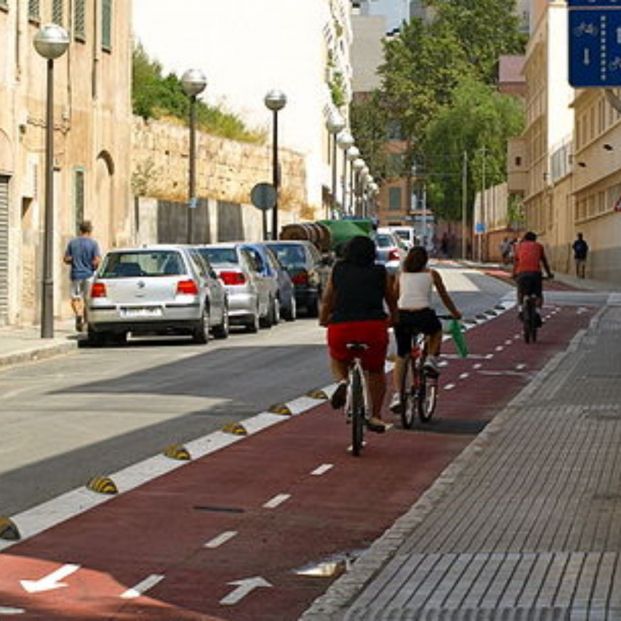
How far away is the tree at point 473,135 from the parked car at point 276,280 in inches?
3408

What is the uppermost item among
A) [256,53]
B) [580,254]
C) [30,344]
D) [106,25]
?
[256,53]

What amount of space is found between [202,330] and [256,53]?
4932 cm

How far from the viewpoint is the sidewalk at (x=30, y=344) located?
2781 centimetres

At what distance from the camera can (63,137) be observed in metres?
39.4

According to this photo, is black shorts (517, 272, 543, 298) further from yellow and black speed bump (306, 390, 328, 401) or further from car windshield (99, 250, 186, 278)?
yellow and black speed bump (306, 390, 328, 401)

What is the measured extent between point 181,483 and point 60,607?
4635 millimetres

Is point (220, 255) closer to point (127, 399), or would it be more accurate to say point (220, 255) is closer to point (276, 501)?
point (127, 399)

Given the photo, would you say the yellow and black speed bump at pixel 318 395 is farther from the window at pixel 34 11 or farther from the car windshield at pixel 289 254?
the car windshield at pixel 289 254

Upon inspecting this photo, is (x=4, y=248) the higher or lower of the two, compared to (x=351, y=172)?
lower

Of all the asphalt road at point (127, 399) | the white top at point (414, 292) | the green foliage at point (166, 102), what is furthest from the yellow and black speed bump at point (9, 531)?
the green foliage at point (166, 102)

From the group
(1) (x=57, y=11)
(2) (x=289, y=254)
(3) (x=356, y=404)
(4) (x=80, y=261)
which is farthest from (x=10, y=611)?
(2) (x=289, y=254)

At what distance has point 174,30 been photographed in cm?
7681

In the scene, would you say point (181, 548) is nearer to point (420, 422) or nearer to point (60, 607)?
point (60, 607)

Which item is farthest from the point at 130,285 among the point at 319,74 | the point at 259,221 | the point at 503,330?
the point at 319,74
